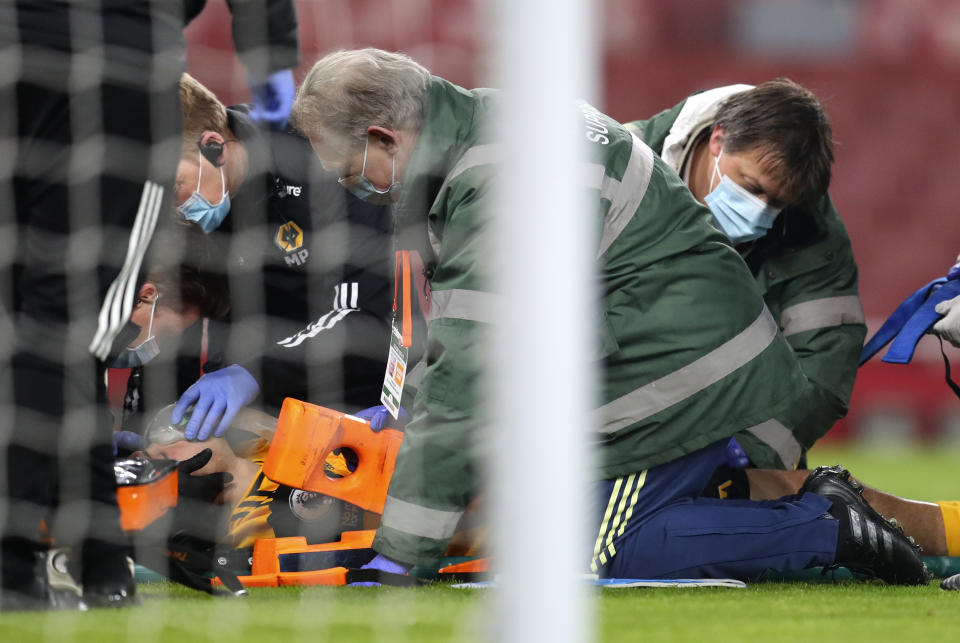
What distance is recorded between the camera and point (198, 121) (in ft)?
7.64

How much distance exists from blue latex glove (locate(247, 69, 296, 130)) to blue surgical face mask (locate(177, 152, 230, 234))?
0.50 ft

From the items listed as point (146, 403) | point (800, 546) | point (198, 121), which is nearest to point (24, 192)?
point (198, 121)

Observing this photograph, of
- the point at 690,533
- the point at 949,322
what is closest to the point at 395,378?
the point at 690,533

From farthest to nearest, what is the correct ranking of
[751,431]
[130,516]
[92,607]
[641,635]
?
[751,431]
[130,516]
[92,607]
[641,635]

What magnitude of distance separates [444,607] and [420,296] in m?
0.90

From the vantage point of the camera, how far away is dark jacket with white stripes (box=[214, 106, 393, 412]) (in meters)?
2.52

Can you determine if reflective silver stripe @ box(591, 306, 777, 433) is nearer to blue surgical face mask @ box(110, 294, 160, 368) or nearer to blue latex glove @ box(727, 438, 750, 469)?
blue latex glove @ box(727, 438, 750, 469)

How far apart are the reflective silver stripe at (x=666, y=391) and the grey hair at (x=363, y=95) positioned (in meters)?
0.54

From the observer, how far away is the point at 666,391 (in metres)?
2.17

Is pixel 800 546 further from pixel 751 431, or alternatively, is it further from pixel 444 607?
pixel 444 607

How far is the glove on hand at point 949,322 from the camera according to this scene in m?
2.25

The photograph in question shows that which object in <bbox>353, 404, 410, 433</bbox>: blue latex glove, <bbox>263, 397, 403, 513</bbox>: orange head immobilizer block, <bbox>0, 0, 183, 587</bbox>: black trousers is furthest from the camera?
<bbox>353, 404, 410, 433</bbox>: blue latex glove

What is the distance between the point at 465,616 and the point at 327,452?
0.53 m

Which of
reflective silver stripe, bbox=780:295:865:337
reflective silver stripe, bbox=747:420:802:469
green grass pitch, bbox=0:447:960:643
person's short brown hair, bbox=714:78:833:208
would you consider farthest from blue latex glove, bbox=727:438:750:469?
person's short brown hair, bbox=714:78:833:208
